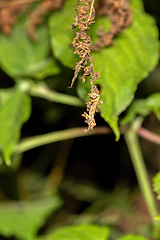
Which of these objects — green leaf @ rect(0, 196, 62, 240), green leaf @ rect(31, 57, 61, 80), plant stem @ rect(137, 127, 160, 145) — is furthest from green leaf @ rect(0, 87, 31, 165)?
green leaf @ rect(0, 196, 62, 240)

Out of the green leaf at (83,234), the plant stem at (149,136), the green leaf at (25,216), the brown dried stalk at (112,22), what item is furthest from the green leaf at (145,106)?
the green leaf at (25,216)

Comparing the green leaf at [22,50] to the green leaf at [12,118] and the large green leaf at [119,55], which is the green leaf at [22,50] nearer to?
the green leaf at [12,118]

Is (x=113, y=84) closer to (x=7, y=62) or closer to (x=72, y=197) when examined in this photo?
(x=7, y=62)

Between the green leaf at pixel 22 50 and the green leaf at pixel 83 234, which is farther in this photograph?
the green leaf at pixel 22 50

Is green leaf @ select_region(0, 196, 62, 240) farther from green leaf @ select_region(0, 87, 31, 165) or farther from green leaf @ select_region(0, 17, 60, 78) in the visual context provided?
green leaf @ select_region(0, 17, 60, 78)

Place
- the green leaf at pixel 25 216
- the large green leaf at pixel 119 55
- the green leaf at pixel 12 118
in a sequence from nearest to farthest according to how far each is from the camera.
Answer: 1. the large green leaf at pixel 119 55
2. the green leaf at pixel 12 118
3. the green leaf at pixel 25 216

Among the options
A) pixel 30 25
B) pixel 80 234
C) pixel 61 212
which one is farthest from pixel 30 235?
pixel 30 25

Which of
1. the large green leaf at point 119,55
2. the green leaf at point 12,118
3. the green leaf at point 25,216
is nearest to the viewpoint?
the large green leaf at point 119,55
